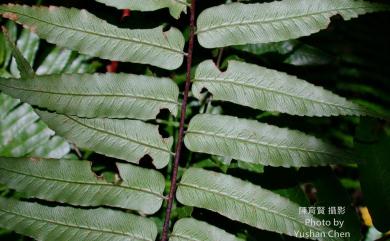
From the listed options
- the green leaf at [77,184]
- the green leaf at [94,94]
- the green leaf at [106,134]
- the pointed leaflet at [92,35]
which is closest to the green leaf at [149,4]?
the pointed leaflet at [92,35]

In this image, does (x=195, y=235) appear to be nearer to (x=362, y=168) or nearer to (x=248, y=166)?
(x=248, y=166)

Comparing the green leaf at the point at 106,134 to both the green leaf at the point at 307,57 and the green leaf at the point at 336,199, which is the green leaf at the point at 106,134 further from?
the green leaf at the point at 307,57

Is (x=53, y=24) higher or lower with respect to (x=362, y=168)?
higher

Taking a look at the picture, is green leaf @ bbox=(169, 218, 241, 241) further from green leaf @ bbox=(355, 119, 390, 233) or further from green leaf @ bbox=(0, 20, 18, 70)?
green leaf @ bbox=(0, 20, 18, 70)

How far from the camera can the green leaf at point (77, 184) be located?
3.88ft

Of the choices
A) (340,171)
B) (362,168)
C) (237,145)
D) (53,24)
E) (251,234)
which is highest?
(53,24)

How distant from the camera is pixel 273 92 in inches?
46.9

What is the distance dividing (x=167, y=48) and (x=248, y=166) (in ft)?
1.70

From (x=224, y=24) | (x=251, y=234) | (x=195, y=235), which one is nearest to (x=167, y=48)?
(x=224, y=24)

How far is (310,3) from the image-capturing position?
119 cm

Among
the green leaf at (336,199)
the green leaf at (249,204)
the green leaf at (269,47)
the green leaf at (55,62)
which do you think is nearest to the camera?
the green leaf at (249,204)

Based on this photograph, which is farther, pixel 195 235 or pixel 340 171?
pixel 340 171

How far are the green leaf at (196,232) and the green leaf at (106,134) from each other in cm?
20

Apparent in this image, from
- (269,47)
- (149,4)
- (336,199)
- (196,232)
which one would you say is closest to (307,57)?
(269,47)
